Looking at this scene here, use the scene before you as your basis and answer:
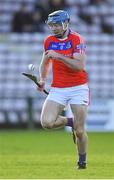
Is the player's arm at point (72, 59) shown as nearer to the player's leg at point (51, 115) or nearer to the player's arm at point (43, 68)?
the player's arm at point (43, 68)

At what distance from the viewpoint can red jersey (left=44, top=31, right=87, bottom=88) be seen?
1288 centimetres

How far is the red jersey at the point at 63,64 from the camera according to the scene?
42.3ft

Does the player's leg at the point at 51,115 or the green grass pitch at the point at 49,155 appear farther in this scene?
the player's leg at the point at 51,115

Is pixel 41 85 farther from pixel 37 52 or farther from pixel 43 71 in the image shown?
pixel 37 52

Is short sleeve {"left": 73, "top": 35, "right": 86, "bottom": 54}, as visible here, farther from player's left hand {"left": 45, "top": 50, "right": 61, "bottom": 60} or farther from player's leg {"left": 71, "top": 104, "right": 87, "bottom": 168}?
player's leg {"left": 71, "top": 104, "right": 87, "bottom": 168}

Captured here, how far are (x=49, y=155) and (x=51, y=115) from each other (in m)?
3.52

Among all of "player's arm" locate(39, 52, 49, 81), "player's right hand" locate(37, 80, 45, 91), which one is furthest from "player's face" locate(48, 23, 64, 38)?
"player's right hand" locate(37, 80, 45, 91)

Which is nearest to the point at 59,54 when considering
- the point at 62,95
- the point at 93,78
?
the point at 62,95

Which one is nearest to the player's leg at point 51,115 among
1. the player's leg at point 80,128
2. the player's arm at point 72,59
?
the player's leg at point 80,128

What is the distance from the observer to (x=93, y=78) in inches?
1059

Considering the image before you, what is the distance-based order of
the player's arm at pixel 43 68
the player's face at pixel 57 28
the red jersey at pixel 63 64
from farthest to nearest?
1. the player's arm at pixel 43 68
2. the red jersey at pixel 63 64
3. the player's face at pixel 57 28

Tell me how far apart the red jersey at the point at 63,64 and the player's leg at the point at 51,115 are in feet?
1.10

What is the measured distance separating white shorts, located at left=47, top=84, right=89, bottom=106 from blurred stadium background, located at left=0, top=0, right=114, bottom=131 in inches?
457

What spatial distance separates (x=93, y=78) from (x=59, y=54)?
14.2 m
